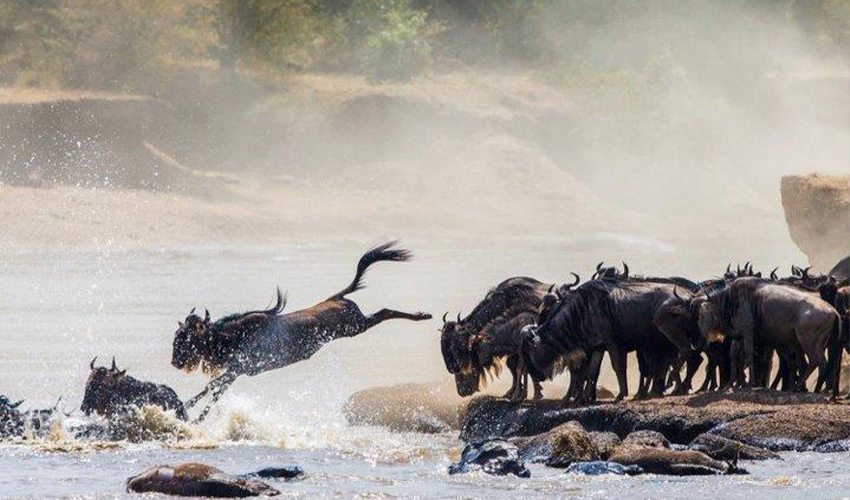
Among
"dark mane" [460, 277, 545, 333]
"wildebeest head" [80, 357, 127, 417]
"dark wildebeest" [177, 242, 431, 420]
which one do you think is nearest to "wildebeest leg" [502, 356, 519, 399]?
"dark mane" [460, 277, 545, 333]

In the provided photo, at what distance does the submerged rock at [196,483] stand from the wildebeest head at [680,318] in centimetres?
408

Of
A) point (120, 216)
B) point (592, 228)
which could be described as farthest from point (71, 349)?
point (592, 228)

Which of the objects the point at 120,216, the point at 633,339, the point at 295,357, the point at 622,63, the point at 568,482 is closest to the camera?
the point at 568,482

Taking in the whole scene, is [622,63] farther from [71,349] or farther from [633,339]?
[633,339]

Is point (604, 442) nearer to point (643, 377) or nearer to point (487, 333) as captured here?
point (643, 377)

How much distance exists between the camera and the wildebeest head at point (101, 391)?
16.0m

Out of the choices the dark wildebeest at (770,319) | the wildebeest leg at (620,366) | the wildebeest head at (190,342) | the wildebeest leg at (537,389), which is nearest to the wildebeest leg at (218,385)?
the wildebeest head at (190,342)

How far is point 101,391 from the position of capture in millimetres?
16062

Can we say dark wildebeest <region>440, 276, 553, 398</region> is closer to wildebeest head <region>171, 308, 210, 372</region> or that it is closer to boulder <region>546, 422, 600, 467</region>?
wildebeest head <region>171, 308, 210, 372</region>

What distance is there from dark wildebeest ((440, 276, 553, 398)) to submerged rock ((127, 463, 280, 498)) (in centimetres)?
413

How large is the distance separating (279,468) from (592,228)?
1520 inches

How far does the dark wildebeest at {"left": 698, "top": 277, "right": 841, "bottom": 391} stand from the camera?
15336mm

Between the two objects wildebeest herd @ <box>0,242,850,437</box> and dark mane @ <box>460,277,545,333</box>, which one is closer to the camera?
wildebeest herd @ <box>0,242,850,437</box>

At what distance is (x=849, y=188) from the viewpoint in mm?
25250
